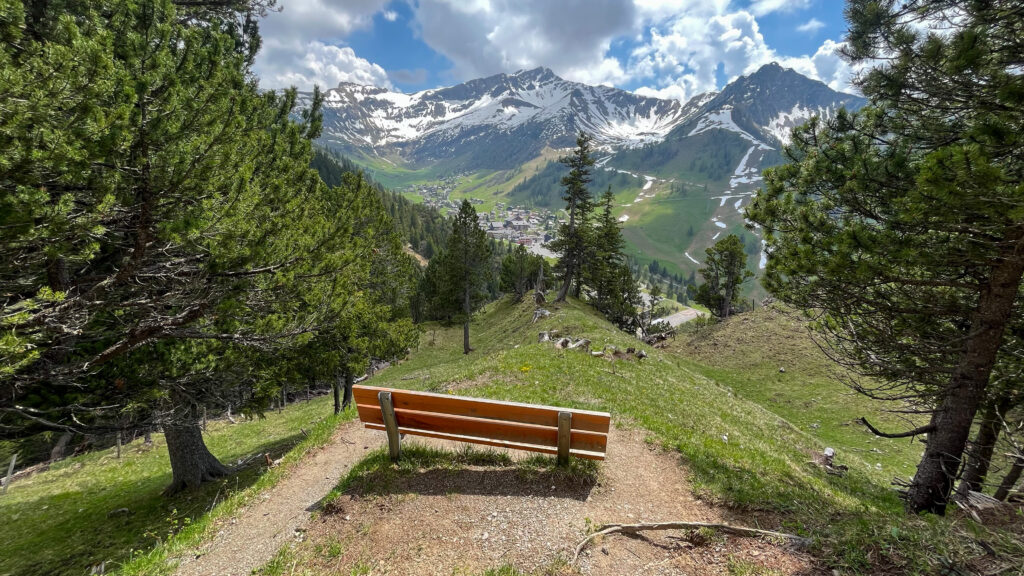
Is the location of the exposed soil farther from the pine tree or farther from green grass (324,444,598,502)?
the pine tree

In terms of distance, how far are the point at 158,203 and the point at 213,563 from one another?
611 centimetres

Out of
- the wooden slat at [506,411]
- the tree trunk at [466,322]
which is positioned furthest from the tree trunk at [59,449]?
the wooden slat at [506,411]

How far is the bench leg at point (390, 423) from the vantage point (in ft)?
23.4

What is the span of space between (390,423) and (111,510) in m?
14.0

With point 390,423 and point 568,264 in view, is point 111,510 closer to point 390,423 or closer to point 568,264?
point 390,423

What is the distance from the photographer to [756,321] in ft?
127

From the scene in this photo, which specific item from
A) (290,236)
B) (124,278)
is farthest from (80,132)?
(290,236)

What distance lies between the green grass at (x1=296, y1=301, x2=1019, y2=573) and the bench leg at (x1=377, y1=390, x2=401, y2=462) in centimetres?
534

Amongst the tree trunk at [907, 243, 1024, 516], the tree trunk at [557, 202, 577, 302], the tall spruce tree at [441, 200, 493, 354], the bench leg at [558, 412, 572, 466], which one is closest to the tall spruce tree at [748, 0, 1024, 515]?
the tree trunk at [907, 243, 1024, 516]

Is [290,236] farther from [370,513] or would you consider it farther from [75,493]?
[75,493]

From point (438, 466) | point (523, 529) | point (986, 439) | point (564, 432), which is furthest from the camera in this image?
point (986, 439)

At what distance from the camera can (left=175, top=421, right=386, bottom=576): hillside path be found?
19.6 feet

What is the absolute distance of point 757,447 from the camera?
1083 centimetres

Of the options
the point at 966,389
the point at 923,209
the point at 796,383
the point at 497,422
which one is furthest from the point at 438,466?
the point at 796,383
